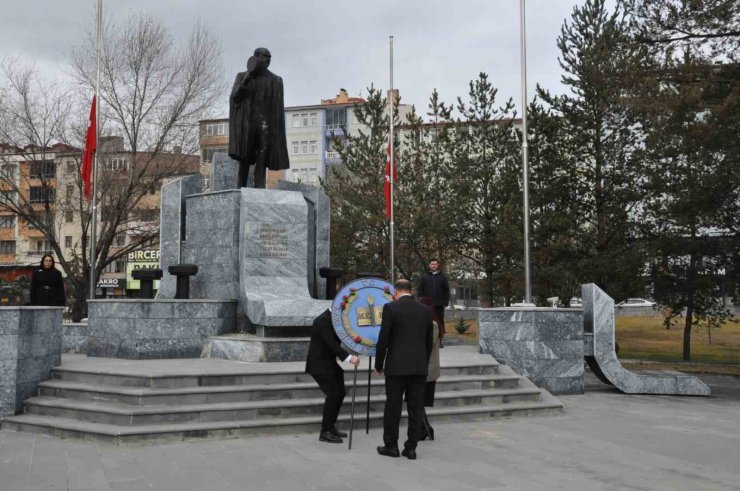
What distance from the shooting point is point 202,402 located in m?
8.55

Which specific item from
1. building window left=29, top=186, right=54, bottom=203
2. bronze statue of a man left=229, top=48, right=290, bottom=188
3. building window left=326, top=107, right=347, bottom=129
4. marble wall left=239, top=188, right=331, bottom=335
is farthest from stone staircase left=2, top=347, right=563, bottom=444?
building window left=326, top=107, right=347, bottom=129

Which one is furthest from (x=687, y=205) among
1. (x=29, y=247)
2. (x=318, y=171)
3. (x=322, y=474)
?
(x=29, y=247)

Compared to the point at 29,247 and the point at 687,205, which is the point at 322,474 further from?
the point at 29,247

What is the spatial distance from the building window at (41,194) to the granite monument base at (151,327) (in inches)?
645

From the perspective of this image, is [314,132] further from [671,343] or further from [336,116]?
[671,343]

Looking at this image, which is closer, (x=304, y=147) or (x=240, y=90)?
(x=240, y=90)

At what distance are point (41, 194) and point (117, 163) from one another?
3867 millimetres

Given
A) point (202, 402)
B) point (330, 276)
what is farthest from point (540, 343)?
point (202, 402)

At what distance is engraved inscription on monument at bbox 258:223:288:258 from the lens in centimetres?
1235

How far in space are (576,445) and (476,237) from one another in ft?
73.6

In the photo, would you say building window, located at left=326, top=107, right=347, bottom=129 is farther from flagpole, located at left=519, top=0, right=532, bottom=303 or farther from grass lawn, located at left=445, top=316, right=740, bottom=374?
flagpole, located at left=519, top=0, right=532, bottom=303

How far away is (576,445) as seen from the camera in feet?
26.1

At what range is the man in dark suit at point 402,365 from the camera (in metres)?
7.12

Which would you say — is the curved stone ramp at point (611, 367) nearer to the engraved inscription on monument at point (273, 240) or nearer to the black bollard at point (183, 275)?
the engraved inscription on monument at point (273, 240)
